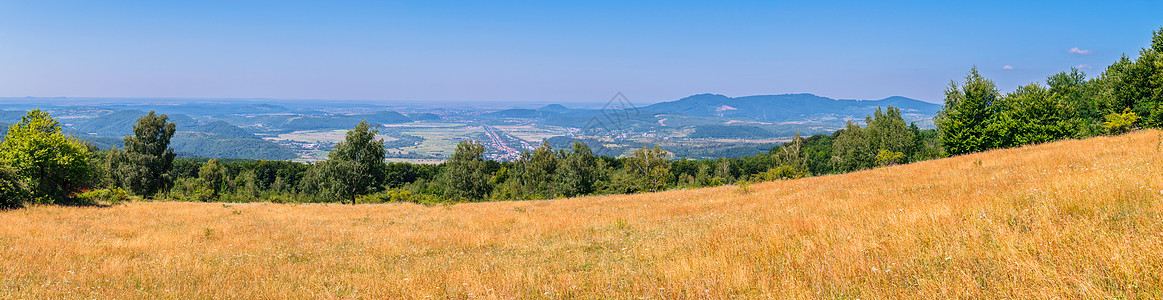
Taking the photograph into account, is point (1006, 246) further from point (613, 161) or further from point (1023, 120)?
point (613, 161)

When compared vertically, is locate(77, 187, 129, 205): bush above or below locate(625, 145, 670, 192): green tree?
above

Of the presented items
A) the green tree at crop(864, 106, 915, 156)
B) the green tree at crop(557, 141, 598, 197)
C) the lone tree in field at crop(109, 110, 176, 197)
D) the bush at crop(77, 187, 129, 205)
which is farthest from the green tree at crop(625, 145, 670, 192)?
the lone tree in field at crop(109, 110, 176, 197)

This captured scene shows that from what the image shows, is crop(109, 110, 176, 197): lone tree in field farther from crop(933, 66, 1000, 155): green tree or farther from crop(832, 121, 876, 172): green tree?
crop(832, 121, 876, 172): green tree

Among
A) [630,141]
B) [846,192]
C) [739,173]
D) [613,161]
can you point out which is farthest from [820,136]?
[846,192]

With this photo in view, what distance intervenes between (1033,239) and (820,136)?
157 meters

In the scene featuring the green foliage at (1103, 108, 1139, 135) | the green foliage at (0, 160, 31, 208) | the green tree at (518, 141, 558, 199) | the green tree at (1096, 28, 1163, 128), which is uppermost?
the green tree at (1096, 28, 1163, 128)

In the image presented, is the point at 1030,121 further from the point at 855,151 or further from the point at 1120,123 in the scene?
the point at 855,151

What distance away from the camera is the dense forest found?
23719 mm

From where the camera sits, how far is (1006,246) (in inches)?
206

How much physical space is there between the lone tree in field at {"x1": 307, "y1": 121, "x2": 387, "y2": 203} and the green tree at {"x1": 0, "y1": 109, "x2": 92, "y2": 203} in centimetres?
1627

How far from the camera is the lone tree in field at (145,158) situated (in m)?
48.1

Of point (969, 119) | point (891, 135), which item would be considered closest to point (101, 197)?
point (969, 119)

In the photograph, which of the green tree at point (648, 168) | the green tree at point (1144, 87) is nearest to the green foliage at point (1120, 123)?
the green tree at point (1144, 87)

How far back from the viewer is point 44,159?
22.8 metres
